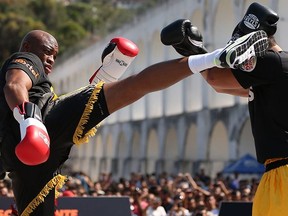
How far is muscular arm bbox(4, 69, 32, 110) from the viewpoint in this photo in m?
6.18

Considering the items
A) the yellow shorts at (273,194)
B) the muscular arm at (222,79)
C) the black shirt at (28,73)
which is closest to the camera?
the yellow shorts at (273,194)

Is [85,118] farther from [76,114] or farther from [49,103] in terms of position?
[49,103]

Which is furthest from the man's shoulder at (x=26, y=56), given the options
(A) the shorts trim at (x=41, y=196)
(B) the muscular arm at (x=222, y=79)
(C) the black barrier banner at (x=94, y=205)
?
(C) the black barrier banner at (x=94, y=205)

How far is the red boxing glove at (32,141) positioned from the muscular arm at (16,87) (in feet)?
0.84

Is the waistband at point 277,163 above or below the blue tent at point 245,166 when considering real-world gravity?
above

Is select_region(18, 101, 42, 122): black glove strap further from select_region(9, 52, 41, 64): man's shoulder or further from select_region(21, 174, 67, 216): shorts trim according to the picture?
select_region(21, 174, 67, 216): shorts trim

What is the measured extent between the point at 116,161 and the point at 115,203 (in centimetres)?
4494

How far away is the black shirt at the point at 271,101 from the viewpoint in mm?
5988

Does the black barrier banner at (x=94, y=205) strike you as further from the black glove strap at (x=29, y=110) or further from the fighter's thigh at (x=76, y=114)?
the black glove strap at (x=29, y=110)

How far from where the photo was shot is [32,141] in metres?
5.59

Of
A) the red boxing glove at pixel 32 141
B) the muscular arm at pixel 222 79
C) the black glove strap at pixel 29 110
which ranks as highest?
the muscular arm at pixel 222 79

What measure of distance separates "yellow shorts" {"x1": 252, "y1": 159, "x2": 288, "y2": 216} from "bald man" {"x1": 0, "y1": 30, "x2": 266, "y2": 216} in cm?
98

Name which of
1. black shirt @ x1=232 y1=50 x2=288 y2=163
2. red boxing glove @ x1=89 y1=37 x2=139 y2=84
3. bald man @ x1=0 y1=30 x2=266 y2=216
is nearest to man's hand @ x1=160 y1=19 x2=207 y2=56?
bald man @ x1=0 y1=30 x2=266 y2=216

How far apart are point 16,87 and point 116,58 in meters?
1.09
